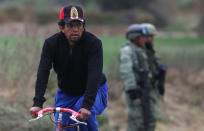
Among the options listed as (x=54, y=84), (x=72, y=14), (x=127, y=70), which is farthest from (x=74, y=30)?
(x=54, y=84)

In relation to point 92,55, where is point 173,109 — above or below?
below

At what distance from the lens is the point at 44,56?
13.6ft

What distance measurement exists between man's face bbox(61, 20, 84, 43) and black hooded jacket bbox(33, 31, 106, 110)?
10 centimetres

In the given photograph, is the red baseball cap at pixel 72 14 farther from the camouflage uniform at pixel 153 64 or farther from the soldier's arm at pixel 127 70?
the camouflage uniform at pixel 153 64

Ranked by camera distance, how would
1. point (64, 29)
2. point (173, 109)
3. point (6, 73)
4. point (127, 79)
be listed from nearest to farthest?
point (64, 29)
point (127, 79)
point (6, 73)
point (173, 109)

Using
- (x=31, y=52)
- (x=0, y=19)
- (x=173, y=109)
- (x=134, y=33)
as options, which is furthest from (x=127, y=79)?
(x=0, y=19)

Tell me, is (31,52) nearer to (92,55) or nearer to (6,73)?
(6,73)

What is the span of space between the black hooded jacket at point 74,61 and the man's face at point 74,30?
0.10 meters

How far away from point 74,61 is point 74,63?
0.02 meters

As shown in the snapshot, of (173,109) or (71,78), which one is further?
(173,109)

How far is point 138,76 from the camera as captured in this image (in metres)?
7.13

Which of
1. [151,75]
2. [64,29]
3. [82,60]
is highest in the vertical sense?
[64,29]

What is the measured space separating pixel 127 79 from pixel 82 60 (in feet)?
8.78

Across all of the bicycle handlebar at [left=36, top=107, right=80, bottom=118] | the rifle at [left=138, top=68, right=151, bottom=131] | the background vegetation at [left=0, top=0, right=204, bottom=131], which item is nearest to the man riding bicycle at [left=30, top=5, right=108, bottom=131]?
the bicycle handlebar at [left=36, top=107, right=80, bottom=118]
